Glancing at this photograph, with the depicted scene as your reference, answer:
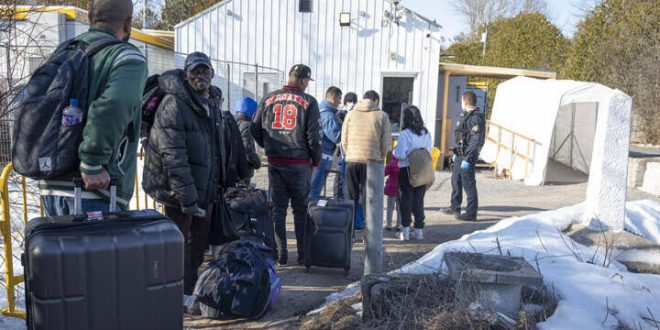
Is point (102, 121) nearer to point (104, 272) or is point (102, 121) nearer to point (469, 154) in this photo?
point (104, 272)

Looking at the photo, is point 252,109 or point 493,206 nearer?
point 252,109

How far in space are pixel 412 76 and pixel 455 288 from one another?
11.7 m

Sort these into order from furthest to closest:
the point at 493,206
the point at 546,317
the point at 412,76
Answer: the point at 412,76 → the point at 493,206 → the point at 546,317

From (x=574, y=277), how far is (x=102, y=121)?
333cm

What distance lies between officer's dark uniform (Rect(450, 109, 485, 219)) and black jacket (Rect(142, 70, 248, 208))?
4.67m

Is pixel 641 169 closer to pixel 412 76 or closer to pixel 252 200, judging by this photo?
pixel 412 76

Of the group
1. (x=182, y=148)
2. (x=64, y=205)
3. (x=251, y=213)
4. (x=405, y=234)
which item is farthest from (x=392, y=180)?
(x=64, y=205)

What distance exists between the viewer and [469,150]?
8062 mm

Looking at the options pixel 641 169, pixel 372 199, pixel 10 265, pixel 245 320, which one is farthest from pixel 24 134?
pixel 641 169

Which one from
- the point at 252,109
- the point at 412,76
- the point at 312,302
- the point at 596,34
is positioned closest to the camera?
the point at 312,302

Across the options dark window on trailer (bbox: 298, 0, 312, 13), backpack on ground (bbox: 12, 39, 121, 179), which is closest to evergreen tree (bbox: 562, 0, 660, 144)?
dark window on trailer (bbox: 298, 0, 312, 13)

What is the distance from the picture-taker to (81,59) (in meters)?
2.78

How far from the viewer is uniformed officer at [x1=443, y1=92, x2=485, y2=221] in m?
7.98

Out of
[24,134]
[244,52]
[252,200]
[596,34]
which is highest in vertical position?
[596,34]
